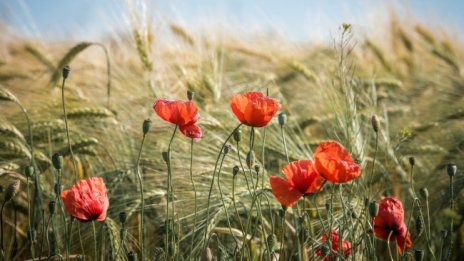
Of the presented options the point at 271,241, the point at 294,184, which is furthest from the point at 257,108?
the point at 271,241

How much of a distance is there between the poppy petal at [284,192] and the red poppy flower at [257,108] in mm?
118

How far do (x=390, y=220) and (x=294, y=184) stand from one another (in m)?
0.21

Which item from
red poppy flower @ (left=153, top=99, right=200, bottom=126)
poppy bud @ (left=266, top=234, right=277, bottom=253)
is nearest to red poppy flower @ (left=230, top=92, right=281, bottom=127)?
red poppy flower @ (left=153, top=99, right=200, bottom=126)

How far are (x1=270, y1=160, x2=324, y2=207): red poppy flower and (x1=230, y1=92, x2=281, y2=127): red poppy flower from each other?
0.11 meters

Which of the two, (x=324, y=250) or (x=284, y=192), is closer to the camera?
(x=284, y=192)

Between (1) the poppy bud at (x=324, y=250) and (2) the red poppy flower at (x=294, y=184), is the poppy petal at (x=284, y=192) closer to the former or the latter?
(2) the red poppy flower at (x=294, y=184)

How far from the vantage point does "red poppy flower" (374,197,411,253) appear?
139cm

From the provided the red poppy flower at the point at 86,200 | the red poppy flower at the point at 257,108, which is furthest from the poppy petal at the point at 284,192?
the red poppy flower at the point at 86,200

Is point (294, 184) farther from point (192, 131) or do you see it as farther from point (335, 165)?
point (192, 131)

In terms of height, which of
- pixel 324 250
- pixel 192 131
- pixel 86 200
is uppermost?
pixel 192 131

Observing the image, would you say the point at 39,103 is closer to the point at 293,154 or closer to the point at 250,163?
the point at 293,154

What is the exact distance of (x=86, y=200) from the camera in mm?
1333

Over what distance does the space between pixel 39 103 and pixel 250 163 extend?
1239 mm

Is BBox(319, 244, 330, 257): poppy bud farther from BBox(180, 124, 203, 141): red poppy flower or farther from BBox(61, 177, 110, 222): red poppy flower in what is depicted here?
BBox(61, 177, 110, 222): red poppy flower
